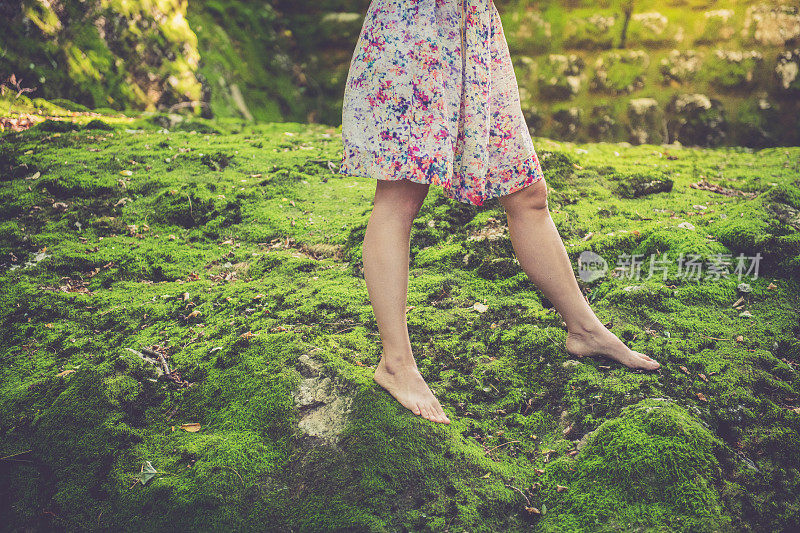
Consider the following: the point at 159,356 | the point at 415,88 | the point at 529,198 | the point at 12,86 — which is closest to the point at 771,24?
the point at 529,198

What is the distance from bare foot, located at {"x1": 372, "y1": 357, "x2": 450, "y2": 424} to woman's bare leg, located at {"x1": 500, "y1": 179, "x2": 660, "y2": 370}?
702 millimetres

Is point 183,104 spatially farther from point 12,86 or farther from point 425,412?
point 425,412

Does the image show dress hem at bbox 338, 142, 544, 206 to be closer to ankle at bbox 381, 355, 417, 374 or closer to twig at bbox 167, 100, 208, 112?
ankle at bbox 381, 355, 417, 374

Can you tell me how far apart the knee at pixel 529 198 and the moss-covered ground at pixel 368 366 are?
2.11 ft

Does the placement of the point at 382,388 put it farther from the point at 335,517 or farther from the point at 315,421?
the point at 335,517

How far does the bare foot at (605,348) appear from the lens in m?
2.18

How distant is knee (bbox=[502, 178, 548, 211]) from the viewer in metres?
2.20

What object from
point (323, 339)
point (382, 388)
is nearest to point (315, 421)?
point (382, 388)

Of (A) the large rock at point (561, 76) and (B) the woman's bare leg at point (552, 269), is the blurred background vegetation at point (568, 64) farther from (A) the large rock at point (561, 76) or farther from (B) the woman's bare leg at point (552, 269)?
(B) the woman's bare leg at point (552, 269)

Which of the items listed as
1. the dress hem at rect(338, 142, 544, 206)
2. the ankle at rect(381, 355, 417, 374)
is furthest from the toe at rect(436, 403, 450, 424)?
the dress hem at rect(338, 142, 544, 206)

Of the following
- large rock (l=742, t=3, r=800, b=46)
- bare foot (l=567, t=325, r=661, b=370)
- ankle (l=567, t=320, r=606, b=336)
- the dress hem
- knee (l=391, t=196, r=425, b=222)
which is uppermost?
large rock (l=742, t=3, r=800, b=46)

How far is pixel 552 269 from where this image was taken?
2219 millimetres

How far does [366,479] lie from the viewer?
5.71 feet

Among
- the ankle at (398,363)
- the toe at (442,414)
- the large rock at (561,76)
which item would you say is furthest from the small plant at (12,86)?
the large rock at (561,76)
